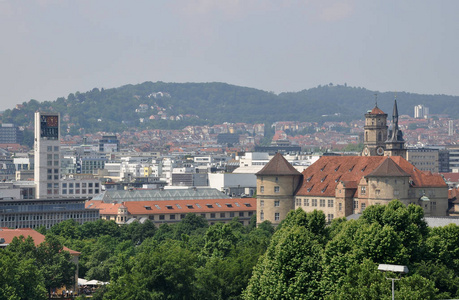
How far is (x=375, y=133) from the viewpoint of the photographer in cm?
19525

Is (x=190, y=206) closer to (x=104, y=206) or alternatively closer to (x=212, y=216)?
(x=212, y=216)

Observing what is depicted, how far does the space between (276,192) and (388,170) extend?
63.1 ft

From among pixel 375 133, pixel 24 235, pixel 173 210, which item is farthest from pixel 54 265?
pixel 375 133

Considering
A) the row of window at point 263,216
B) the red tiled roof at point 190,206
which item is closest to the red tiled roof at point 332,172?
the row of window at point 263,216

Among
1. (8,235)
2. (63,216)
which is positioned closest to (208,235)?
(8,235)

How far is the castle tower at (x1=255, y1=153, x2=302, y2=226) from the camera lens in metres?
160

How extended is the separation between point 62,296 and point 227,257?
46.8 ft

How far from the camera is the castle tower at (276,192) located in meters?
160

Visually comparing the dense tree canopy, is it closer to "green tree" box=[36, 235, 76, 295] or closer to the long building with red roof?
"green tree" box=[36, 235, 76, 295]

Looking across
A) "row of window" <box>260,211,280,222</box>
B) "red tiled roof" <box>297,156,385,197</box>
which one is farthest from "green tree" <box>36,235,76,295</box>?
"red tiled roof" <box>297,156,385,197</box>

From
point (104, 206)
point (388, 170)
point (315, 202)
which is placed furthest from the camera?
point (104, 206)

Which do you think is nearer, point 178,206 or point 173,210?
point 173,210

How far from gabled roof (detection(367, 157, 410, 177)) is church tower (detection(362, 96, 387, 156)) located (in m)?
45.3

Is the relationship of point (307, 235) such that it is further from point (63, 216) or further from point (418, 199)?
point (63, 216)
